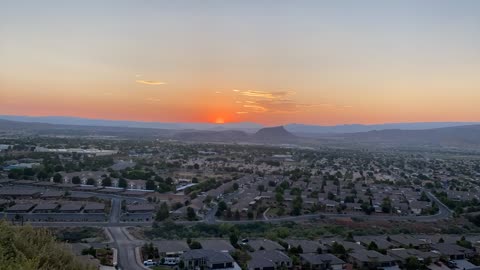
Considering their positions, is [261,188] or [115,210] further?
[261,188]

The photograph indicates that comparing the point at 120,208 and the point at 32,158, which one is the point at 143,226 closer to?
the point at 120,208

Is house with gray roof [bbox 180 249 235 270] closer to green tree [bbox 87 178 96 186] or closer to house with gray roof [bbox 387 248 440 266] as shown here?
house with gray roof [bbox 387 248 440 266]

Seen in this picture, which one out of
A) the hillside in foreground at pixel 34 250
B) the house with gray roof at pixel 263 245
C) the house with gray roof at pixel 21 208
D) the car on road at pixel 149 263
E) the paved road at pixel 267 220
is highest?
the hillside in foreground at pixel 34 250

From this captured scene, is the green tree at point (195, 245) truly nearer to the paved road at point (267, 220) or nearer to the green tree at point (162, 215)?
the paved road at point (267, 220)

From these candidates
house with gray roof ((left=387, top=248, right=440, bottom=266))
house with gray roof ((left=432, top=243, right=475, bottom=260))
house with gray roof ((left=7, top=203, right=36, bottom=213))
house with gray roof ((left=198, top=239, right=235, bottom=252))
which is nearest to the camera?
house with gray roof ((left=387, top=248, right=440, bottom=266))

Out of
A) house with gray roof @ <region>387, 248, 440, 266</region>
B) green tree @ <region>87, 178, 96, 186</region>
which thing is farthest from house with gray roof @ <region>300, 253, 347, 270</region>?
green tree @ <region>87, 178, 96, 186</region>

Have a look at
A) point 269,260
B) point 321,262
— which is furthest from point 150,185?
point 321,262

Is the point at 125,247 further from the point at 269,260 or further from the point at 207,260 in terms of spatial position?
the point at 269,260

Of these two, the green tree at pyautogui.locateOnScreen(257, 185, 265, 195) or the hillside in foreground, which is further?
the green tree at pyautogui.locateOnScreen(257, 185, 265, 195)

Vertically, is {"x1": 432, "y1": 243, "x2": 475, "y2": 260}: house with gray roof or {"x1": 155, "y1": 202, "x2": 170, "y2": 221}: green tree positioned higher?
{"x1": 155, "y1": 202, "x2": 170, "y2": 221}: green tree

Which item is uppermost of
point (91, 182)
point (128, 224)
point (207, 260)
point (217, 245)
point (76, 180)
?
point (76, 180)

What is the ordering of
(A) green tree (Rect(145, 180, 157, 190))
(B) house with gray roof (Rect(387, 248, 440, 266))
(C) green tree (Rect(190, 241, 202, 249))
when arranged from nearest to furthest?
(B) house with gray roof (Rect(387, 248, 440, 266)) → (C) green tree (Rect(190, 241, 202, 249)) → (A) green tree (Rect(145, 180, 157, 190))

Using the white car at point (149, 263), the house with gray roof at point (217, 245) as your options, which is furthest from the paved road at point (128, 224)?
the house with gray roof at point (217, 245)
